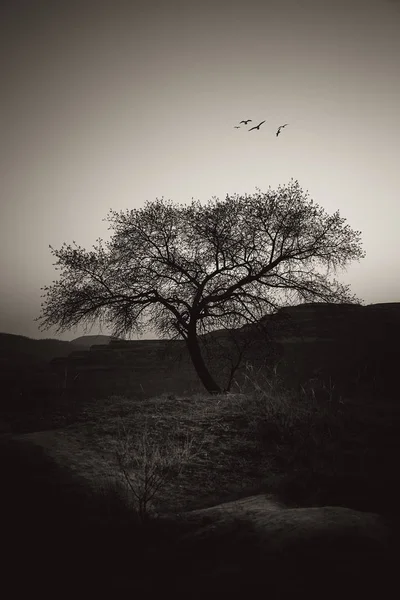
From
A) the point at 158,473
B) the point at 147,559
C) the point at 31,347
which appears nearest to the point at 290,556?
the point at 147,559

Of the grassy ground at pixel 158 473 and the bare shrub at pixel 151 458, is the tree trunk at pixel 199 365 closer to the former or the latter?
the grassy ground at pixel 158 473

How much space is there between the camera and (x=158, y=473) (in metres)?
5.52

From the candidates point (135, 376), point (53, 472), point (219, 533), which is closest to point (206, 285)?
point (53, 472)

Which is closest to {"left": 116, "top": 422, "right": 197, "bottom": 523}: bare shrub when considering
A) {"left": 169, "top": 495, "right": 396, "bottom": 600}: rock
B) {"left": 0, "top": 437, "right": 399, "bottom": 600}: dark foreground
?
{"left": 0, "top": 437, "right": 399, "bottom": 600}: dark foreground

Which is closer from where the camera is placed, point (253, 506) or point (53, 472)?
point (253, 506)

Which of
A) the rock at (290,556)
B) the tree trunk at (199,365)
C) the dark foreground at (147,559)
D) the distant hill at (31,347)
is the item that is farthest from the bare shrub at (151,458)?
the distant hill at (31,347)

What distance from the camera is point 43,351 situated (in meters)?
→ 79.9

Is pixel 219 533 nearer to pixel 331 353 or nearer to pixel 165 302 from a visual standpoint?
pixel 165 302

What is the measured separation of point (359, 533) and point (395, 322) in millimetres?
28408

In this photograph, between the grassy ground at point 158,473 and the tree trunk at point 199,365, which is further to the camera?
the tree trunk at point 199,365

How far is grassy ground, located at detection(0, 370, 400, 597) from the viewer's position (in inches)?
127

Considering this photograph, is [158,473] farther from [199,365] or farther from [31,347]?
[31,347]

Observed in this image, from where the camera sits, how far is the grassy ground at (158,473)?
10.6ft

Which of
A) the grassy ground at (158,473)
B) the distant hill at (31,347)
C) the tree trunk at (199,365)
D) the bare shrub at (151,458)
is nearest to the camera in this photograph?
the grassy ground at (158,473)
